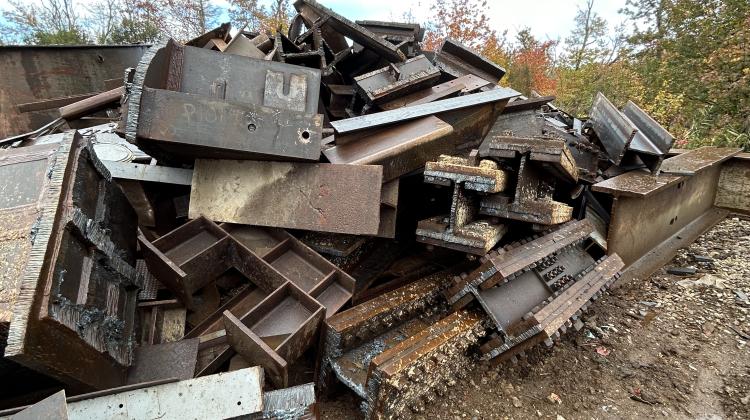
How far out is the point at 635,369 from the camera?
2412 mm

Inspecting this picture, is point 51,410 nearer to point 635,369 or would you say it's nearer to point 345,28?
point 635,369

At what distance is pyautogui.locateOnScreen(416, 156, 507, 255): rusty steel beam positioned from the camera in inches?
82.9

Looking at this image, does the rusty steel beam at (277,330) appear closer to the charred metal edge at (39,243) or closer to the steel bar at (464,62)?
the charred metal edge at (39,243)

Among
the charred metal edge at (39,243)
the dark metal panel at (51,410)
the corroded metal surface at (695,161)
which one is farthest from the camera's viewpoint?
the corroded metal surface at (695,161)

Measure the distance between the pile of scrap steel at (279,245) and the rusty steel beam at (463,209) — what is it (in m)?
0.02

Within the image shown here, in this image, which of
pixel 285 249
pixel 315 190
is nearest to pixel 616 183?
pixel 315 190

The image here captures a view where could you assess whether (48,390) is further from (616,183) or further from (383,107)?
(616,183)

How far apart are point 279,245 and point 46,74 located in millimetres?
4834

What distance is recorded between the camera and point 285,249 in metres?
2.46

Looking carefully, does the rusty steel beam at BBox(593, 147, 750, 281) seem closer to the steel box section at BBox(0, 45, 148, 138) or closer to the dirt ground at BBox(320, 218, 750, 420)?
the dirt ground at BBox(320, 218, 750, 420)

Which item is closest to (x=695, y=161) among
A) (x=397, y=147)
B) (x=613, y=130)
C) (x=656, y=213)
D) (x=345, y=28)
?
(x=656, y=213)

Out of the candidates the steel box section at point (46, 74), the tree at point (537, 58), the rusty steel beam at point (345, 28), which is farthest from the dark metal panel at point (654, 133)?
the tree at point (537, 58)

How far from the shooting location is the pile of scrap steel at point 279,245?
1479 millimetres

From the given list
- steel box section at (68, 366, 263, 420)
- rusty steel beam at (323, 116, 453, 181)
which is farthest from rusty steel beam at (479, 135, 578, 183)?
steel box section at (68, 366, 263, 420)
